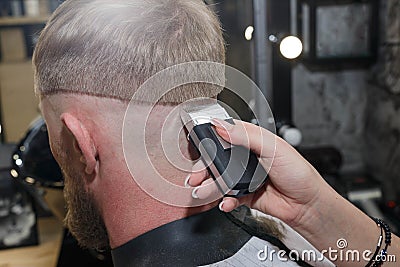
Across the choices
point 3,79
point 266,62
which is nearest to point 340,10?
point 266,62

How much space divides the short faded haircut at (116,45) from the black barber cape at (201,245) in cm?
22

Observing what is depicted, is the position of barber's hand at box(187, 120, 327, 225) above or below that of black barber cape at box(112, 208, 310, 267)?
above

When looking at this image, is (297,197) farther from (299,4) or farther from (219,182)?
(299,4)

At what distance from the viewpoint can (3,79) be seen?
2123 mm

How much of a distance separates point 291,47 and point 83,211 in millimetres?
1035

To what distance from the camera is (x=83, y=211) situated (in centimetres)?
97

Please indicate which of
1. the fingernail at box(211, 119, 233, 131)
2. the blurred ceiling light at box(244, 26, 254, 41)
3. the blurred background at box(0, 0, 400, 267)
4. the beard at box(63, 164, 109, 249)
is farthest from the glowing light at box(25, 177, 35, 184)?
the fingernail at box(211, 119, 233, 131)

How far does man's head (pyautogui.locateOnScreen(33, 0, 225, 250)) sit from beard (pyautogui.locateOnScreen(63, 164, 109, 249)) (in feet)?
0.19

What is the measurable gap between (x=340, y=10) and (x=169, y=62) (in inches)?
56.9

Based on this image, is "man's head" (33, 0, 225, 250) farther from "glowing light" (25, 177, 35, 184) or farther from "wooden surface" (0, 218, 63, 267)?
"wooden surface" (0, 218, 63, 267)

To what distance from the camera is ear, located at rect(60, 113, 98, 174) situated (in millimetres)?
841

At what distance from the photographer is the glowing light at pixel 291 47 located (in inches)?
68.1

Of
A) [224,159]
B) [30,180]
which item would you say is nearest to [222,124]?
[224,159]

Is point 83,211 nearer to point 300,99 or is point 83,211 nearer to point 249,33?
point 249,33
